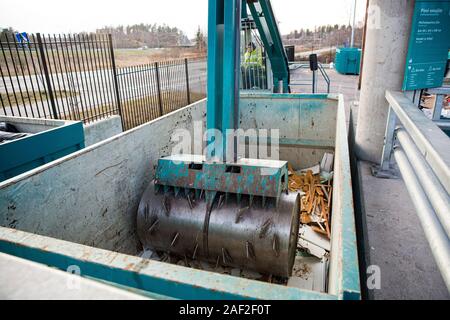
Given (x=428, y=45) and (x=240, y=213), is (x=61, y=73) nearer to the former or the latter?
(x=240, y=213)

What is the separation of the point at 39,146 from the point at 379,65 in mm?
3992

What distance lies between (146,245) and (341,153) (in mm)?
2188

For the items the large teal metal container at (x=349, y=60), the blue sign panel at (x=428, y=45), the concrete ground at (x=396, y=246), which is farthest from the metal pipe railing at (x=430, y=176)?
the large teal metal container at (x=349, y=60)

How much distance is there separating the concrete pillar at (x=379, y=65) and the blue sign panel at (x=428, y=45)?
0.11 meters

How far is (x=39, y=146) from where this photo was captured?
3.34m

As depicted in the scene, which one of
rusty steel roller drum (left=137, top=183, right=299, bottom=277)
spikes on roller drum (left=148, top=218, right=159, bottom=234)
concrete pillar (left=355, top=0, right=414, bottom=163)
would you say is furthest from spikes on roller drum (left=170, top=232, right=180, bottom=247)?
concrete pillar (left=355, top=0, right=414, bottom=163)

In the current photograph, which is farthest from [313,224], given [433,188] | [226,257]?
[433,188]

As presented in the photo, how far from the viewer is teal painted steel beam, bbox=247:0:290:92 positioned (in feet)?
18.4

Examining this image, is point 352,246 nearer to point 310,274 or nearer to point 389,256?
point 389,256

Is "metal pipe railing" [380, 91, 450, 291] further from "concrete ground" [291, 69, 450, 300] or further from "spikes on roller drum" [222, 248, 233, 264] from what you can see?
"spikes on roller drum" [222, 248, 233, 264]

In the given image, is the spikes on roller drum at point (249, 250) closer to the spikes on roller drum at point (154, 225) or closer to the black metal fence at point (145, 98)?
the spikes on roller drum at point (154, 225)

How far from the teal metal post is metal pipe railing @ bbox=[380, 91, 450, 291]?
156 cm

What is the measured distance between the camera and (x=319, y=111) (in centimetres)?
557
